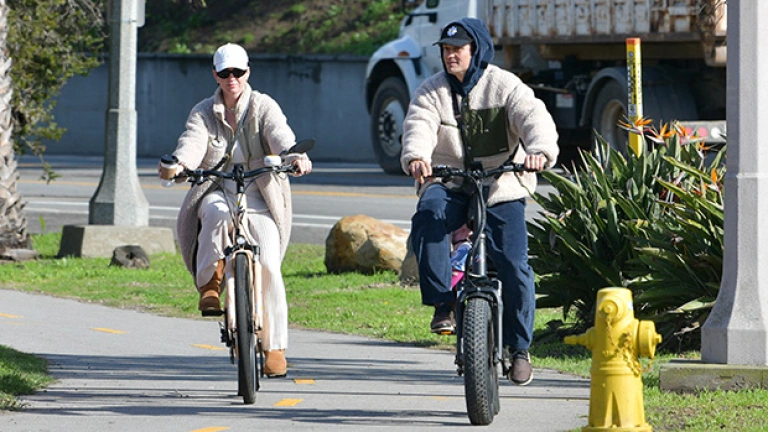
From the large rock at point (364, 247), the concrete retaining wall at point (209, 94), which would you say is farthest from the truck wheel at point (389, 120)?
the large rock at point (364, 247)

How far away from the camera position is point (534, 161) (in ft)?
21.4

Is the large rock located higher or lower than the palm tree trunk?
lower

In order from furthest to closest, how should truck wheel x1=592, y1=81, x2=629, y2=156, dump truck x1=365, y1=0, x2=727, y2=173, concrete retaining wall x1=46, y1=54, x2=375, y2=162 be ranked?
concrete retaining wall x1=46, y1=54, x2=375, y2=162, truck wheel x1=592, y1=81, x2=629, y2=156, dump truck x1=365, y1=0, x2=727, y2=173

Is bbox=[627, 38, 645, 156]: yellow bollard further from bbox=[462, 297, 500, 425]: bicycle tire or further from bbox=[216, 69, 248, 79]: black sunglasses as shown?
bbox=[462, 297, 500, 425]: bicycle tire

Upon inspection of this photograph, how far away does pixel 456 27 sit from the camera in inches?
273

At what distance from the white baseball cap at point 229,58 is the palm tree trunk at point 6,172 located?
23.4 ft

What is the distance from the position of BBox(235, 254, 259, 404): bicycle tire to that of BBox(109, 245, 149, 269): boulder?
688cm

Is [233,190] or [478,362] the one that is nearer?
[478,362]

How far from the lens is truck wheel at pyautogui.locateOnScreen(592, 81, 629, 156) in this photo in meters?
20.4

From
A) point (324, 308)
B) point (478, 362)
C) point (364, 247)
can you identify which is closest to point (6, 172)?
point (364, 247)

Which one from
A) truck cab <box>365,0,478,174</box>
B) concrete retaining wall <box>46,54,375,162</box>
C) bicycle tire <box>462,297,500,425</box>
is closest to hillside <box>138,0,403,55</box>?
concrete retaining wall <box>46,54,375,162</box>

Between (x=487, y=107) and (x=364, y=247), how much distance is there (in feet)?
20.3

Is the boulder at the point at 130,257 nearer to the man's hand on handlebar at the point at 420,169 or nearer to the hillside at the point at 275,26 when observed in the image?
the man's hand on handlebar at the point at 420,169

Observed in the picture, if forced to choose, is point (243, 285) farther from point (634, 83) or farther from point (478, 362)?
point (634, 83)
